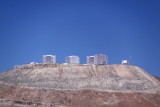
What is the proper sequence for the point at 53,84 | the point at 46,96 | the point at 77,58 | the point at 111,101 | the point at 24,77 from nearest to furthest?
the point at 111,101
the point at 46,96
the point at 53,84
the point at 24,77
the point at 77,58

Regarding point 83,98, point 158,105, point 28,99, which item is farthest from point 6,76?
→ point 158,105

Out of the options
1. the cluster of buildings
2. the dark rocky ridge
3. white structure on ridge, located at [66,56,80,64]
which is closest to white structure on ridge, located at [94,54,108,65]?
the cluster of buildings

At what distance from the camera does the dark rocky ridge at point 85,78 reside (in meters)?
56.4

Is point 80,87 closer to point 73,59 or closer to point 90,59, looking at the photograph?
point 90,59

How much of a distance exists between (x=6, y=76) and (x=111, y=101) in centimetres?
3016

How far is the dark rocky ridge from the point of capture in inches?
2222

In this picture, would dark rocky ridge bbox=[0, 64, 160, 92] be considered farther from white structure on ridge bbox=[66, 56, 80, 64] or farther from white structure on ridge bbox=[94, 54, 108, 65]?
white structure on ridge bbox=[66, 56, 80, 64]

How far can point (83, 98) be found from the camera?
52.5 metres

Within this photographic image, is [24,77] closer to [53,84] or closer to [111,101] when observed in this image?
[53,84]

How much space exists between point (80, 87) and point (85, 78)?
10.7 feet

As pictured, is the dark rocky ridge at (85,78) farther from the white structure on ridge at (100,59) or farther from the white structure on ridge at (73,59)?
the white structure on ridge at (73,59)

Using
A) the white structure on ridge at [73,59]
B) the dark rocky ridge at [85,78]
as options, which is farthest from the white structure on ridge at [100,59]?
the dark rocky ridge at [85,78]

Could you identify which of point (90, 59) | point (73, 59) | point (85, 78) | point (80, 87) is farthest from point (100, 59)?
point (80, 87)

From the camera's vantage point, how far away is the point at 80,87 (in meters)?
56.3
